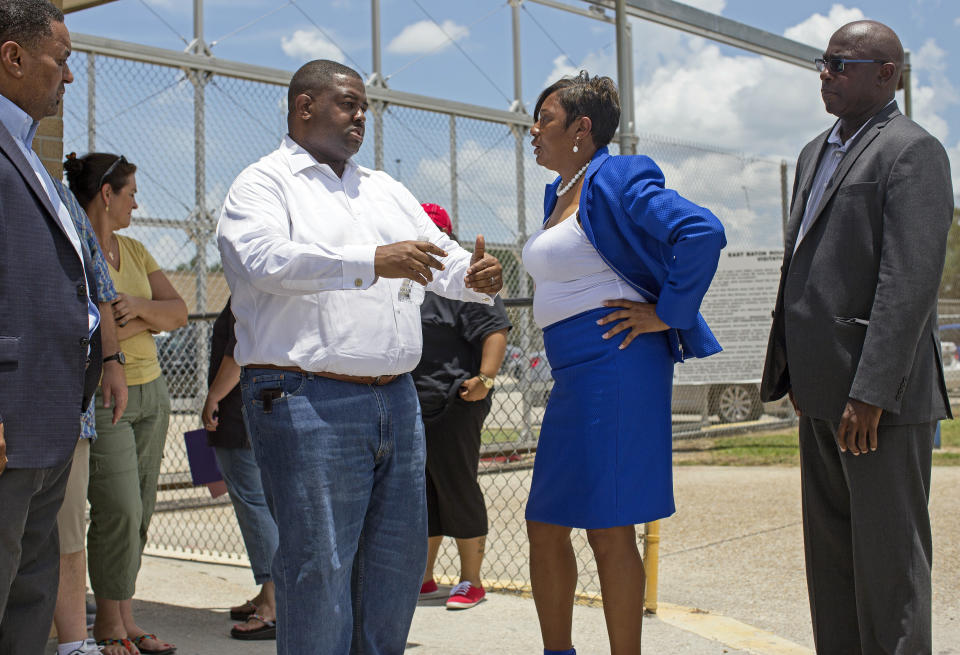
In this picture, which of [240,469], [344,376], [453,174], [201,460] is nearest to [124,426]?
[240,469]

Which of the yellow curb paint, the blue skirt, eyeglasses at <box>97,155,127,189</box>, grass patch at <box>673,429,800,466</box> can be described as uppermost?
Answer: eyeglasses at <box>97,155,127,189</box>

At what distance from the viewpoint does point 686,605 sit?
495 cm

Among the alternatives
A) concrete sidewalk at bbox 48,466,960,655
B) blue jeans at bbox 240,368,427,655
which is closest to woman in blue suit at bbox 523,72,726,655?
blue jeans at bbox 240,368,427,655

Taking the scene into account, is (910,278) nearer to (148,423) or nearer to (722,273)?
(148,423)

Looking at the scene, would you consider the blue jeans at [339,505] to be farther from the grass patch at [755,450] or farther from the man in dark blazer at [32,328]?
the grass patch at [755,450]

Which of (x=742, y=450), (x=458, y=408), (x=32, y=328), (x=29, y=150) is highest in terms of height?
(x=29, y=150)

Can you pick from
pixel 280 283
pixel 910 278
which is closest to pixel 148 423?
pixel 280 283

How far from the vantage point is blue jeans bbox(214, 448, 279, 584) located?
4629mm

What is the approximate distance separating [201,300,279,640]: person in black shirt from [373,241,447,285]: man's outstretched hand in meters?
1.99

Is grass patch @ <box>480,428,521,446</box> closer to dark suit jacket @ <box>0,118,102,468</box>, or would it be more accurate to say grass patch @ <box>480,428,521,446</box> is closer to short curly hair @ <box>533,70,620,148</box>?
short curly hair @ <box>533,70,620,148</box>

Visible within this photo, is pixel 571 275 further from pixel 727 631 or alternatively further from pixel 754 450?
pixel 754 450

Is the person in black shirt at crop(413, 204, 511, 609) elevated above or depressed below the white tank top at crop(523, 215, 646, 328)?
below

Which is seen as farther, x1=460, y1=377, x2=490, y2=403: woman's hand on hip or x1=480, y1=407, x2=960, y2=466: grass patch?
x1=480, y1=407, x2=960, y2=466: grass patch

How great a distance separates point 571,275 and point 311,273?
3.33ft
